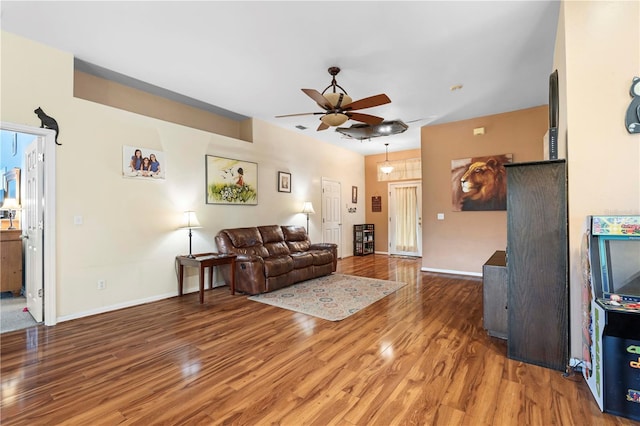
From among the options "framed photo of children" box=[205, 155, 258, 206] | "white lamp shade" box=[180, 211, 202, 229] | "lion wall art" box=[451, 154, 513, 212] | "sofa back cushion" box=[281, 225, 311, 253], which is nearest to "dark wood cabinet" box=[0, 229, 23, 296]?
"white lamp shade" box=[180, 211, 202, 229]

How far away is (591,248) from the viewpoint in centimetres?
201

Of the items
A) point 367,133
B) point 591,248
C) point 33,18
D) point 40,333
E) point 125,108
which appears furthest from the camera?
point 367,133

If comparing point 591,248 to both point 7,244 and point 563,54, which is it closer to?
point 563,54

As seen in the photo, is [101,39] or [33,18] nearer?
[33,18]

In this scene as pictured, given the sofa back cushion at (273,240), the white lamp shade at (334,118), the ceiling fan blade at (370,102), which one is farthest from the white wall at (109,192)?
the ceiling fan blade at (370,102)

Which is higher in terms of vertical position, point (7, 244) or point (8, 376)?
point (7, 244)

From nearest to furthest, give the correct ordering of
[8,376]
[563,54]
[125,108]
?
[8,376], [563,54], [125,108]

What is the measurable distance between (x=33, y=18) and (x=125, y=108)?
5.09ft

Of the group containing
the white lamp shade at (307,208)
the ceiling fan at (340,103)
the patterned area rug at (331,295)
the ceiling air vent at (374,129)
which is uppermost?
the ceiling air vent at (374,129)

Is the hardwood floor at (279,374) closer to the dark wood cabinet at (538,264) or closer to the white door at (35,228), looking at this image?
the dark wood cabinet at (538,264)

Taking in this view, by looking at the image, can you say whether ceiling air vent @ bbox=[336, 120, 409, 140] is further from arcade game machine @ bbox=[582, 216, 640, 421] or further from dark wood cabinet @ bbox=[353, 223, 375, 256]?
arcade game machine @ bbox=[582, 216, 640, 421]

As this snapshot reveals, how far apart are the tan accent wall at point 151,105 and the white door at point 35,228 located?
3.29ft

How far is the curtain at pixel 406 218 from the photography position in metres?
8.11

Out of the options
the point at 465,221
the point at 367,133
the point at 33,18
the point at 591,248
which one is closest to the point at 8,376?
the point at 33,18
